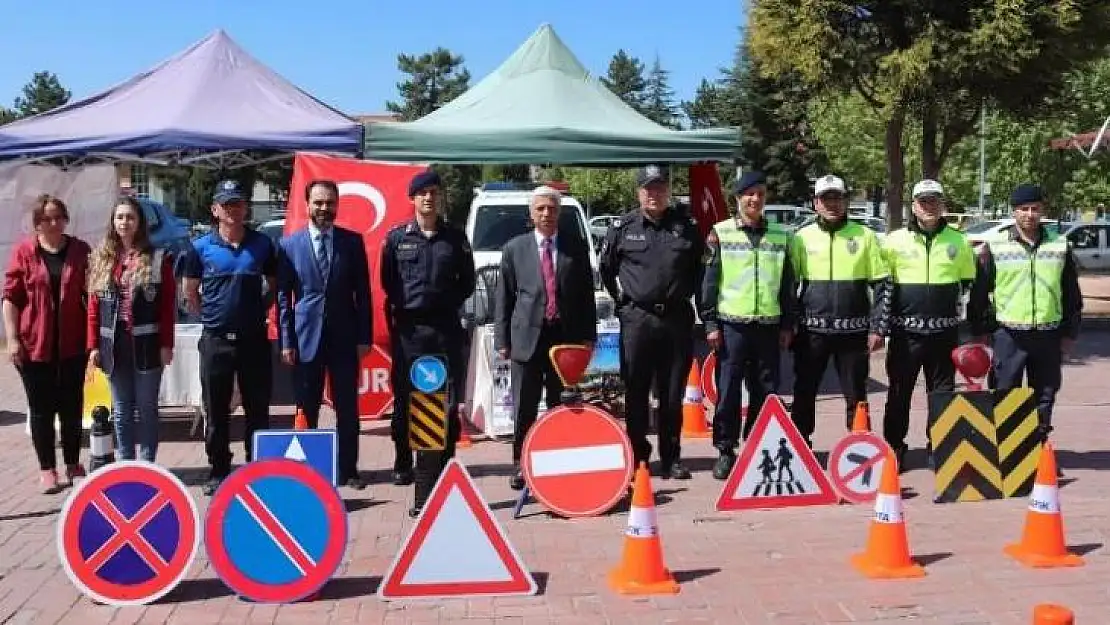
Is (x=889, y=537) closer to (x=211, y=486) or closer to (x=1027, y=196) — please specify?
(x=1027, y=196)

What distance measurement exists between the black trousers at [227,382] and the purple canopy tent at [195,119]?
9.50ft

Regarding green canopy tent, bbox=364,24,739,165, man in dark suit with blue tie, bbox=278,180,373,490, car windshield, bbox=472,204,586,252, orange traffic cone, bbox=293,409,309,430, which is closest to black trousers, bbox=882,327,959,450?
green canopy tent, bbox=364,24,739,165

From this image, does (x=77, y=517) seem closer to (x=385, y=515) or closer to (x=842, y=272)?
(x=385, y=515)

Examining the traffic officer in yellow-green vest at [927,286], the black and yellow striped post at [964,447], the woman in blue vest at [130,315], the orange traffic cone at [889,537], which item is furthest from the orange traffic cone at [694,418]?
the woman in blue vest at [130,315]

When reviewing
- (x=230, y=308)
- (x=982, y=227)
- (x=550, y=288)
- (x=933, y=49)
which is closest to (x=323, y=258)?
(x=230, y=308)

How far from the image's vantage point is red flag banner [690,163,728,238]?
36.9 ft

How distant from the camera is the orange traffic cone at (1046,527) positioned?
518 centimetres

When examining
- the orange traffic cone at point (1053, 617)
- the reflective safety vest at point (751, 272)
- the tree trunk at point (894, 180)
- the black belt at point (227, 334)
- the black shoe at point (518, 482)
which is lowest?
the black shoe at point (518, 482)

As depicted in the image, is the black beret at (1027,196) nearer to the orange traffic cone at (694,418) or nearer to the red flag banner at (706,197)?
the orange traffic cone at (694,418)

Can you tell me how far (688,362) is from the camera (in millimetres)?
6754

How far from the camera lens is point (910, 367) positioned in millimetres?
6859

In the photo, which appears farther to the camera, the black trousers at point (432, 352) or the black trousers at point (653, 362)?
the black trousers at point (653, 362)

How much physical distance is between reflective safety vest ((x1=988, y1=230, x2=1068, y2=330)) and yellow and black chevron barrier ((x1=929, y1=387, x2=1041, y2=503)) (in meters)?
0.66

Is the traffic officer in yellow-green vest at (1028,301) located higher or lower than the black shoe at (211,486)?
higher
